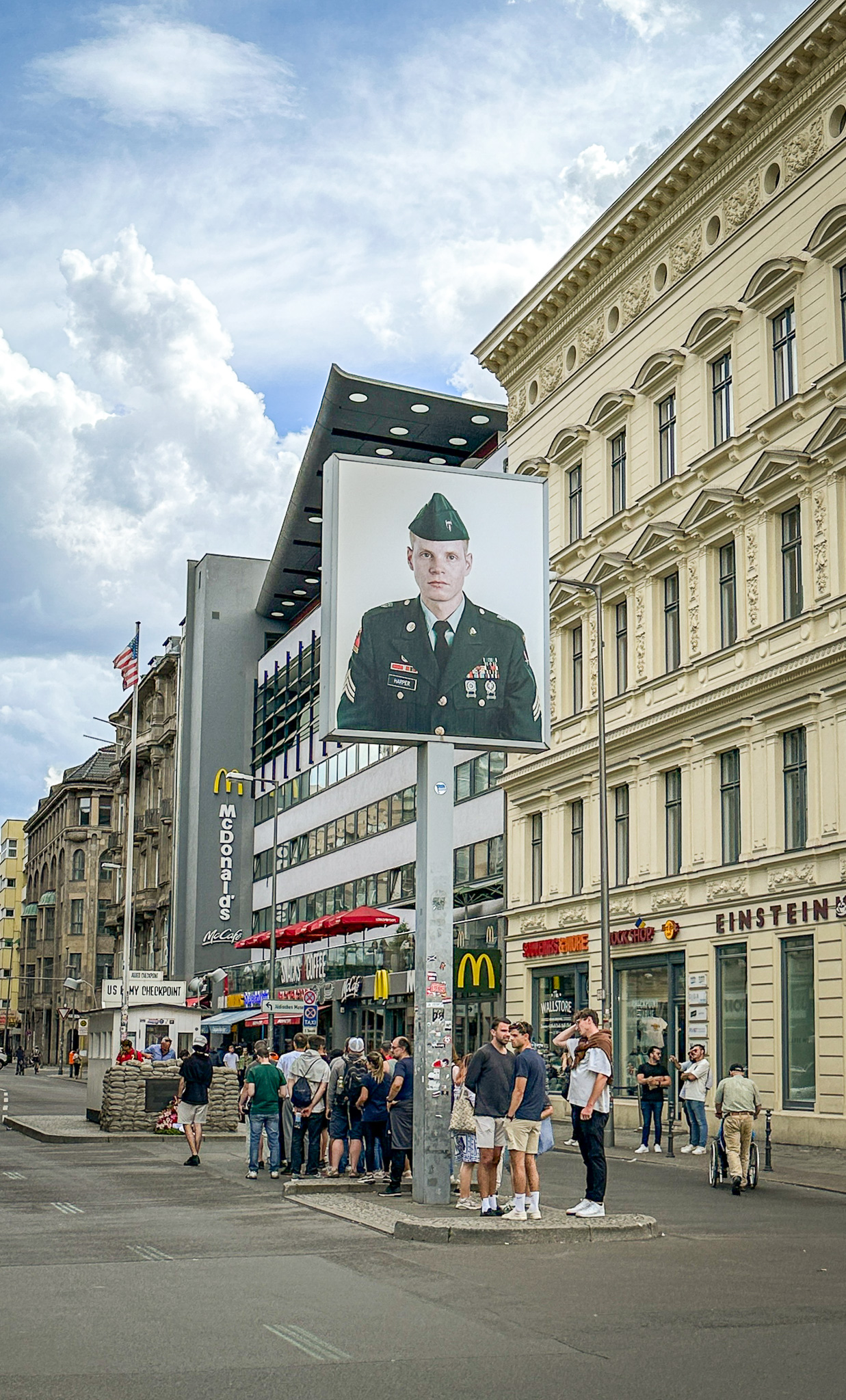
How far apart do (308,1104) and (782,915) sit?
38.2 ft

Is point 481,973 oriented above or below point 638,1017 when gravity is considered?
above

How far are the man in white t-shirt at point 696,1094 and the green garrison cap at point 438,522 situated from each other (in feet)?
35.9

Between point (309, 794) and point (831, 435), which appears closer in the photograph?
point (831, 435)

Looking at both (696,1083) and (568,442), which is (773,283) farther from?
(696,1083)

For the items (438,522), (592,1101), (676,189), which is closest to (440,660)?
(438,522)

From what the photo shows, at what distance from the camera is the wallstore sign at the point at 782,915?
28.2 meters

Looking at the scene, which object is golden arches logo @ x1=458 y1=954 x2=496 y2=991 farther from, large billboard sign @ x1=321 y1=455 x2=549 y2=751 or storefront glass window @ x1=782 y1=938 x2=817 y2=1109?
large billboard sign @ x1=321 y1=455 x2=549 y2=751

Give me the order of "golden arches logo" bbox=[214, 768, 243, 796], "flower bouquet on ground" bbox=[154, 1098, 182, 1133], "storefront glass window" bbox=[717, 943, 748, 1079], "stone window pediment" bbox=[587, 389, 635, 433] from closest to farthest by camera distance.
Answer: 1. "storefront glass window" bbox=[717, 943, 748, 1079]
2. "flower bouquet on ground" bbox=[154, 1098, 182, 1133]
3. "stone window pediment" bbox=[587, 389, 635, 433]
4. "golden arches logo" bbox=[214, 768, 243, 796]

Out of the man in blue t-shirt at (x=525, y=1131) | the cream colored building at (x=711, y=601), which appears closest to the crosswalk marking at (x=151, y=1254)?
the man in blue t-shirt at (x=525, y=1131)

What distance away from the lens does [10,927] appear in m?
161

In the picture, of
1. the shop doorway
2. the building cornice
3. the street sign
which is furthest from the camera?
the street sign

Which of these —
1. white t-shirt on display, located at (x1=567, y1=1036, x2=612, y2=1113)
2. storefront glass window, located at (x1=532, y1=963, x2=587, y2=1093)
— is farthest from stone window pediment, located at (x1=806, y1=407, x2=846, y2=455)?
white t-shirt on display, located at (x1=567, y1=1036, x2=612, y2=1113)

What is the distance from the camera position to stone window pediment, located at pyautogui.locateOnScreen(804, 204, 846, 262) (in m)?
29.2

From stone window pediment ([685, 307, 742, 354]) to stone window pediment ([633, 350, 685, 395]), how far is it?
0.47 metres
